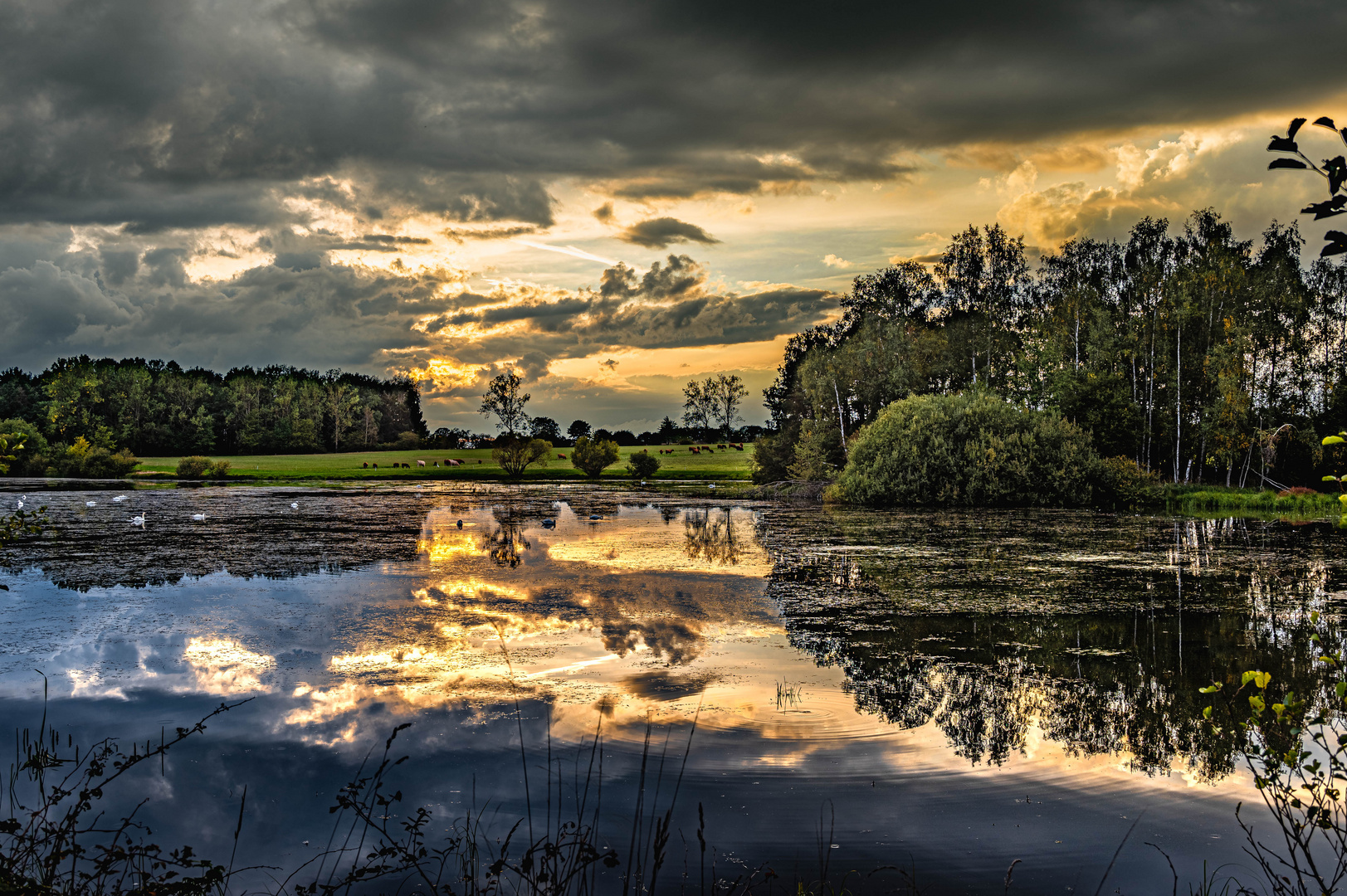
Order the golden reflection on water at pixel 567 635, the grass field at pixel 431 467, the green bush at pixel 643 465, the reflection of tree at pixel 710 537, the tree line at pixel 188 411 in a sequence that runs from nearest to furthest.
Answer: the golden reflection on water at pixel 567 635
the reflection of tree at pixel 710 537
the green bush at pixel 643 465
the grass field at pixel 431 467
the tree line at pixel 188 411

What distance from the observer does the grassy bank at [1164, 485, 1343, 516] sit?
31.1m

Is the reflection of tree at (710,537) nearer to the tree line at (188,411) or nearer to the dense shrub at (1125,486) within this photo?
the dense shrub at (1125,486)

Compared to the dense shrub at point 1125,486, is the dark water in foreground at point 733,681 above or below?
below

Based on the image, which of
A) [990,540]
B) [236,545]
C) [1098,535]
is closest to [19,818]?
[236,545]

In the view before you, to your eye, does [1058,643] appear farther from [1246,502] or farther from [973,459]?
[1246,502]

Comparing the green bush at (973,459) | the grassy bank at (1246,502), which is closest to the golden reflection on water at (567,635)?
the green bush at (973,459)

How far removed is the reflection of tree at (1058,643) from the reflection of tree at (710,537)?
213 centimetres

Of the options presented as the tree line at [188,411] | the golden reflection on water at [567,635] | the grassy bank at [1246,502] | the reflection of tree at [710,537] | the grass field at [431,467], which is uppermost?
the tree line at [188,411]

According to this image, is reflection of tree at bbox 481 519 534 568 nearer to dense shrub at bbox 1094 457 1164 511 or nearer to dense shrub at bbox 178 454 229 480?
dense shrub at bbox 1094 457 1164 511

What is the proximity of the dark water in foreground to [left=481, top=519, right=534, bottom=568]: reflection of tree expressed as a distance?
205 mm

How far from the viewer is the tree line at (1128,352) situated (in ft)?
132

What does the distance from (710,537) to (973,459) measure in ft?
50.4

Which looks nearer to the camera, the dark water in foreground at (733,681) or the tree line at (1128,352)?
the dark water in foreground at (733,681)

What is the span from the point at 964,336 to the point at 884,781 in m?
43.8
